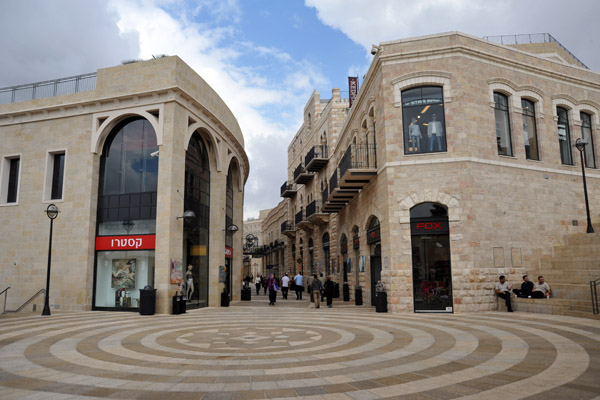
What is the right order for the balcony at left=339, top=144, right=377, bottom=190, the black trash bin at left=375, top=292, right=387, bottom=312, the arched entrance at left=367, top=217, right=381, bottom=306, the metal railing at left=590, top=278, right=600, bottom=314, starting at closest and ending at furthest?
the metal railing at left=590, top=278, right=600, bottom=314
the black trash bin at left=375, top=292, right=387, bottom=312
the balcony at left=339, top=144, right=377, bottom=190
the arched entrance at left=367, top=217, right=381, bottom=306

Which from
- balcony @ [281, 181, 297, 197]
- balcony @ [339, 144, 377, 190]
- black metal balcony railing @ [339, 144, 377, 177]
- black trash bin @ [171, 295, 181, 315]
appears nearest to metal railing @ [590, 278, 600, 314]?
balcony @ [339, 144, 377, 190]

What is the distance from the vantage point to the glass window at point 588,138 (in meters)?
19.2

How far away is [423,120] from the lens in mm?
16484

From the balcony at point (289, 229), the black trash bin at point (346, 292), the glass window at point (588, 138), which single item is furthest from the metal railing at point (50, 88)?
the balcony at point (289, 229)

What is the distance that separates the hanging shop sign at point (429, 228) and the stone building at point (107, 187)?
28.0ft

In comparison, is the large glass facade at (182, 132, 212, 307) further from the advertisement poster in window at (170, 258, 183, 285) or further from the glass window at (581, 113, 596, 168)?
the glass window at (581, 113, 596, 168)

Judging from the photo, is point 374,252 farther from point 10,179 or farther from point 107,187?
point 10,179

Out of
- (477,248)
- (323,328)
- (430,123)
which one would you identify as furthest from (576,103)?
(323,328)

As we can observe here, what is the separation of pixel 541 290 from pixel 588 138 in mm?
9197

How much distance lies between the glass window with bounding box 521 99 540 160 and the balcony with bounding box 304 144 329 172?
1557 cm

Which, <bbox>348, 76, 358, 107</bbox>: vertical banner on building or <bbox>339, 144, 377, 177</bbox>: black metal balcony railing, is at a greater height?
<bbox>348, 76, 358, 107</bbox>: vertical banner on building

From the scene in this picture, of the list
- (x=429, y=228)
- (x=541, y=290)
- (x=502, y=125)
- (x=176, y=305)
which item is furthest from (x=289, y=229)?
(x=541, y=290)

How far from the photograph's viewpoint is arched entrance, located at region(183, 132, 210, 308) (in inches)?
734

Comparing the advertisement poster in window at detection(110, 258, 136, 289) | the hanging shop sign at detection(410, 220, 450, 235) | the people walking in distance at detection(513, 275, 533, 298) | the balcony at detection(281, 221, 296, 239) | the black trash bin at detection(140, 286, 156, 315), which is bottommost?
the black trash bin at detection(140, 286, 156, 315)
